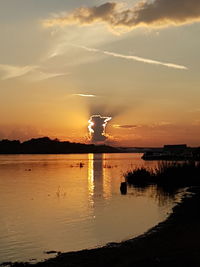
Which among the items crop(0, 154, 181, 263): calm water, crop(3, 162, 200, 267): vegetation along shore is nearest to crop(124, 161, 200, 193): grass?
crop(0, 154, 181, 263): calm water

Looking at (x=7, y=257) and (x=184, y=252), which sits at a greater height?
(x=184, y=252)

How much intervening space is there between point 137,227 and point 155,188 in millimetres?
23097

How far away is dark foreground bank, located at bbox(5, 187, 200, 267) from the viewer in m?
11.7

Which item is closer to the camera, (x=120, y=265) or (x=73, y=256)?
(x=120, y=265)

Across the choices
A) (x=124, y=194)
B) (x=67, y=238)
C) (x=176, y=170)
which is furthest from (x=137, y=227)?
(x=176, y=170)

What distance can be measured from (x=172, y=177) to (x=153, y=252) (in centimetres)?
3461

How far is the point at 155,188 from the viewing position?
45.2 m

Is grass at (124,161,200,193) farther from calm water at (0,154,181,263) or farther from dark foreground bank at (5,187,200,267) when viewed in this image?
dark foreground bank at (5,187,200,267)

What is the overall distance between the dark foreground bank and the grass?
25.9 meters

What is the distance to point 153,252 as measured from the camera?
1399 centimetres

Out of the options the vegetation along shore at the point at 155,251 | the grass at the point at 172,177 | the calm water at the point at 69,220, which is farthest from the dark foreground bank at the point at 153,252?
the grass at the point at 172,177

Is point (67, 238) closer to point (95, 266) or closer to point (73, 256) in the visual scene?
point (73, 256)

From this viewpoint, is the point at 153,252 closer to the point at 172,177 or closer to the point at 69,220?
the point at 69,220

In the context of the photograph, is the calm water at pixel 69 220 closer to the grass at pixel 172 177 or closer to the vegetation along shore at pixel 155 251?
the vegetation along shore at pixel 155 251
